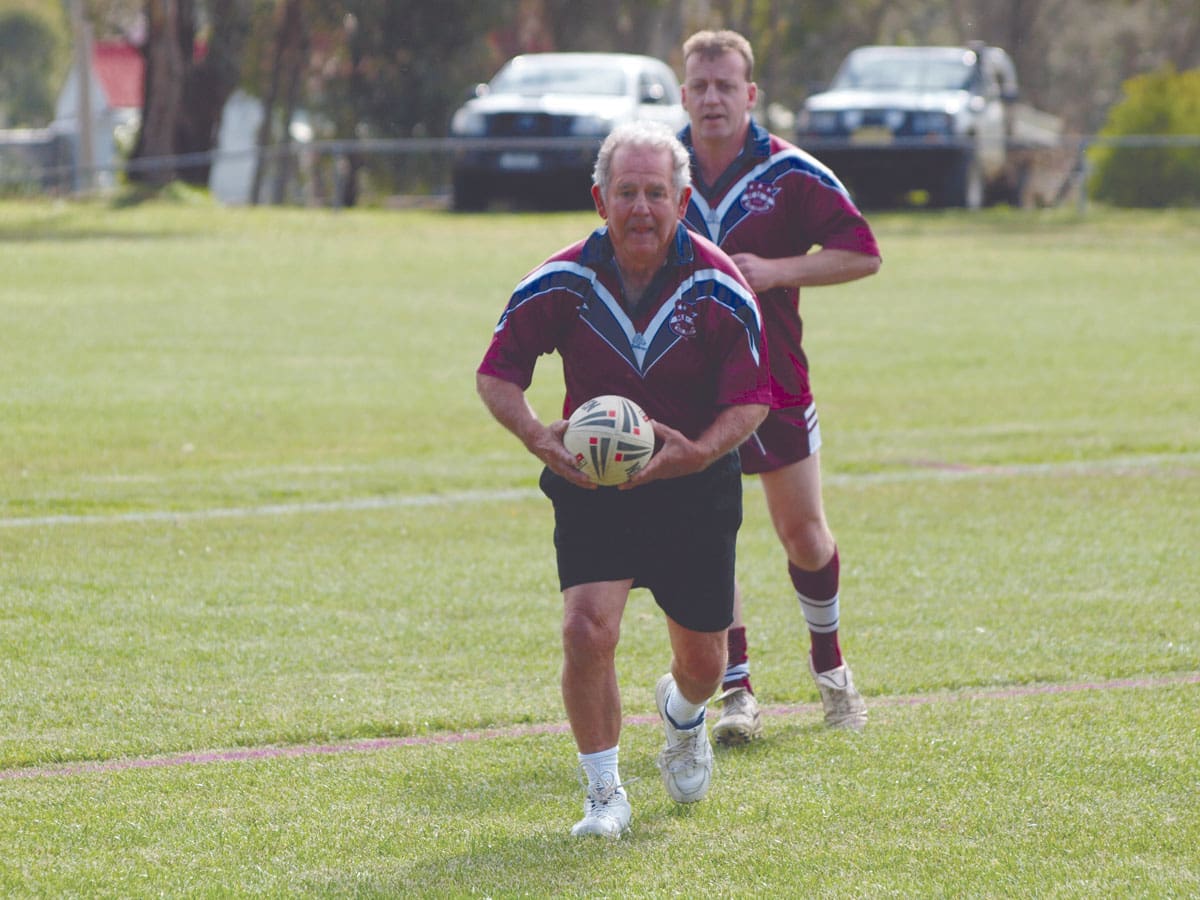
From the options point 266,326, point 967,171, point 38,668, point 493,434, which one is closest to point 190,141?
point 967,171

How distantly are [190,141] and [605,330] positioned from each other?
29.1 meters

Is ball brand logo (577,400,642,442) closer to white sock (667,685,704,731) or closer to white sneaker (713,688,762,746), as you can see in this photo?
white sock (667,685,704,731)

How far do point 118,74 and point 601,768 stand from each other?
3301 inches

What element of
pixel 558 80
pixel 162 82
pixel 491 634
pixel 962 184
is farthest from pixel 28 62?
pixel 491 634

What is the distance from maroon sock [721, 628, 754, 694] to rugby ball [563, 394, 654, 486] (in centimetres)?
152

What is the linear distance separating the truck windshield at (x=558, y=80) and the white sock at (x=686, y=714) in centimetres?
2122

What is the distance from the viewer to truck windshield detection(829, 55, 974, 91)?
89.9 feet

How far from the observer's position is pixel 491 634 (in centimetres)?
710

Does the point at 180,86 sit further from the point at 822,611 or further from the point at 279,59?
the point at 822,611

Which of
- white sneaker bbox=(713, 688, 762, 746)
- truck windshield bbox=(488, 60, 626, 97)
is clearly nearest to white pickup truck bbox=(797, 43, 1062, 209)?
truck windshield bbox=(488, 60, 626, 97)

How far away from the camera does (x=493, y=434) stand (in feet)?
39.4

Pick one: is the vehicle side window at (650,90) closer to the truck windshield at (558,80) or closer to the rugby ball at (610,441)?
the truck windshield at (558,80)

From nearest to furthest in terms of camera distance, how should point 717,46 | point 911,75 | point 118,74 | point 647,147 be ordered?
point 647,147 → point 717,46 → point 911,75 → point 118,74

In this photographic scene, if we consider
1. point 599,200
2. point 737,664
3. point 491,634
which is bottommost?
point 491,634
